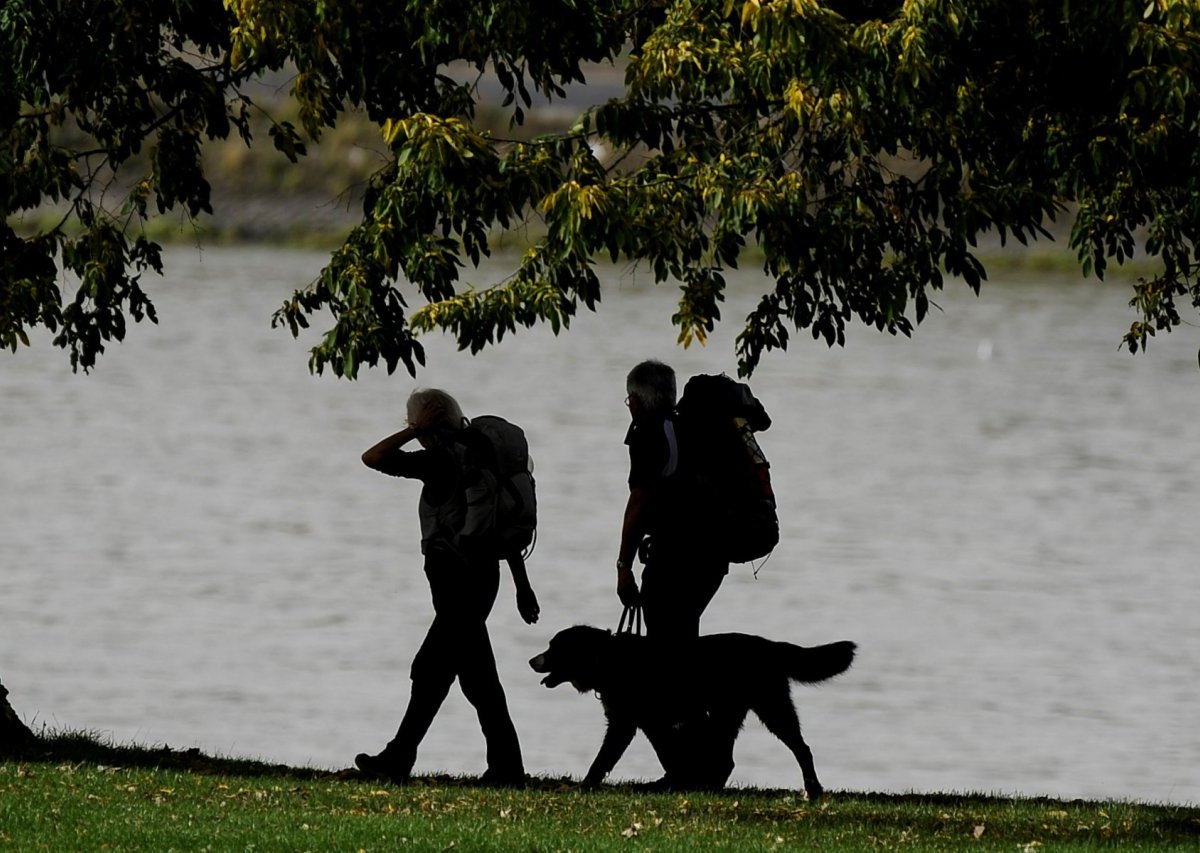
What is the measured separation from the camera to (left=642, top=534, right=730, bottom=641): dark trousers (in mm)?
11133

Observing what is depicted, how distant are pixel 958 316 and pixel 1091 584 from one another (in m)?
45.4

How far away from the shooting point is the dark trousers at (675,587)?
36.5 ft

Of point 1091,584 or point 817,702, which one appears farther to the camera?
point 1091,584

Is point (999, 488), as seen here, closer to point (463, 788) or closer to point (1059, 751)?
point (1059, 751)

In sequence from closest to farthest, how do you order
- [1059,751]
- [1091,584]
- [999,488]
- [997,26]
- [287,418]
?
[997,26]
[1059,751]
[1091,584]
[999,488]
[287,418]

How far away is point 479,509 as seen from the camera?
36.2 feet

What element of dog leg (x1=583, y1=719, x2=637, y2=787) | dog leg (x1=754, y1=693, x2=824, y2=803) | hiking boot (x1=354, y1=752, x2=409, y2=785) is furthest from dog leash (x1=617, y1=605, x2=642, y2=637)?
hiking boot (x1=354, y1=752, x2=409, y2=785)

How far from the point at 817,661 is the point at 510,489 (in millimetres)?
1784

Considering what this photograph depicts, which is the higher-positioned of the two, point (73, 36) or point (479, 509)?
point (73, 36)

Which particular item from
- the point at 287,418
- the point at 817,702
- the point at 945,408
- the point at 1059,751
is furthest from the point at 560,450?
the point at 1059,751

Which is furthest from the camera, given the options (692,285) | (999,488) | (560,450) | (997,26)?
(560,450)

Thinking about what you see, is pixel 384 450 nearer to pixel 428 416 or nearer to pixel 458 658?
pixel 428 416

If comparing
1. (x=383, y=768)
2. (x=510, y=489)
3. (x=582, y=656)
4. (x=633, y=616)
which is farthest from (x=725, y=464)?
(x=383, y=768)

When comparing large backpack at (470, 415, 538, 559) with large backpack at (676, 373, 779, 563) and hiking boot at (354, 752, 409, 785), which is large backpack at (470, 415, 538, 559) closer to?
large backpack at (676, 373, 779, 563)
